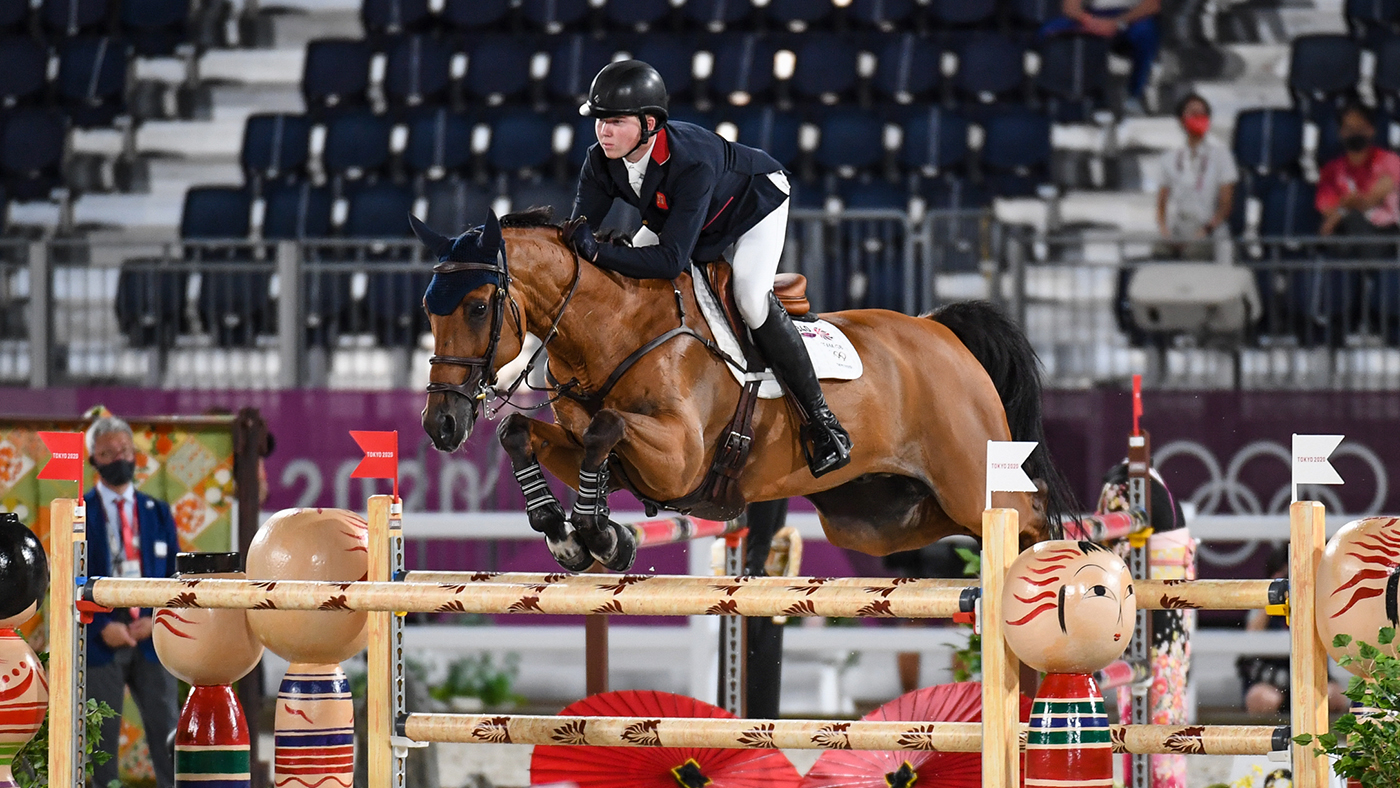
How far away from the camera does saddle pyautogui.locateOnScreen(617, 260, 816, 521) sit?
345 centimetres

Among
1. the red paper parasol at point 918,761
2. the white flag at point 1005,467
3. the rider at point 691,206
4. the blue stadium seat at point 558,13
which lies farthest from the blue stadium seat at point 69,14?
the white flag at point 1005,467

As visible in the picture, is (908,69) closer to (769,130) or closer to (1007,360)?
(769,130)

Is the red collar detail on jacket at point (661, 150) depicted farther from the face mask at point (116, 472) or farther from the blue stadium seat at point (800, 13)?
the blue stadium seat at point (800, 13)

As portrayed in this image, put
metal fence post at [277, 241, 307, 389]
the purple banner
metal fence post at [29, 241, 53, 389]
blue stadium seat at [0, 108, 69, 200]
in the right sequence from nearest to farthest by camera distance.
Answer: the purple banner < metal fence post at [277, 241, 307, 389] < metal fence post at [29, 241, 53, 389] < blue stadium seat at [0, 108, 69, 200]

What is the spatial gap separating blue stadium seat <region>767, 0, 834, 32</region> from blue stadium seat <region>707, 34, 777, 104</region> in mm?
303

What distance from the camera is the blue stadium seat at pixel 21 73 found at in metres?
9.95

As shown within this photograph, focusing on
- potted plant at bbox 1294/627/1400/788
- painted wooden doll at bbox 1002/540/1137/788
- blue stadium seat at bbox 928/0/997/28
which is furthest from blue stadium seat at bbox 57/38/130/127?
potted plant at bbox 1294/627/1400/788

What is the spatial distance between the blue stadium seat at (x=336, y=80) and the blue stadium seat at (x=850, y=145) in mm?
2805

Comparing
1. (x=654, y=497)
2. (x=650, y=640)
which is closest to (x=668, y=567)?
(x=650, y=640)

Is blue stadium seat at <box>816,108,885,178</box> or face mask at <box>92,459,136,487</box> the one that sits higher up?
blue stadium seat at <box>816,108,885,178</box>

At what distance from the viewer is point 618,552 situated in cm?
312

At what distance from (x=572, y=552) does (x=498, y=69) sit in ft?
22.6

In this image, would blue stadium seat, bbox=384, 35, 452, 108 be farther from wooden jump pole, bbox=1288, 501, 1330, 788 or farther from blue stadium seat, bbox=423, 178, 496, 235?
wooden jump pole, bbox=1288, 501, 1330, 788

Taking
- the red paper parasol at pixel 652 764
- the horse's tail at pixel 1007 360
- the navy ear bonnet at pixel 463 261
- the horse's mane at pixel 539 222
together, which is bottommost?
the red paper parasol at pixel 652 764
